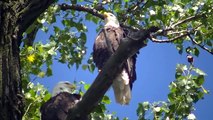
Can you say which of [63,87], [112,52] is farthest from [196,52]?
[63,87]

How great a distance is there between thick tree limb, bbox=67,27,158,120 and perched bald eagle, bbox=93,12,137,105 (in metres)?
1.85

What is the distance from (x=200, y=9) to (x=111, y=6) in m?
1.31

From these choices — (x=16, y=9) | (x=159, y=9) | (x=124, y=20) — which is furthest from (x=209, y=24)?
(x=16, y=9)

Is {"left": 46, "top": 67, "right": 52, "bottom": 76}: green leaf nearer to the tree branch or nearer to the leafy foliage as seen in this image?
the leafy foliage

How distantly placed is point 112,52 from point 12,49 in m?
2.66

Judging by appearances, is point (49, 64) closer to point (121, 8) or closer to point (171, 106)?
point (121, 8)

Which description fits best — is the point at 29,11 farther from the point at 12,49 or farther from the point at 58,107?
the point at 58,107

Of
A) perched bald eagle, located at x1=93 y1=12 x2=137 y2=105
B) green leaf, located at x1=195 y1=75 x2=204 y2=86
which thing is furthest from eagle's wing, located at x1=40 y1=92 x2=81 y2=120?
green leaf, located at x1=195 y1=75 x2=204 y2=86

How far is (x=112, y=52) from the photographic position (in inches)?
174

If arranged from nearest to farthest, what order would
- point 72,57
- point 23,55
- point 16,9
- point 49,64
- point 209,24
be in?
point 16,9, point 23,55, point 209,24, point 49,64, point 72,57

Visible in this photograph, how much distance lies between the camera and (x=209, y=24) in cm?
348

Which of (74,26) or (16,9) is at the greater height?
(74,26)

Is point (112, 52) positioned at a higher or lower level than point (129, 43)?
higher

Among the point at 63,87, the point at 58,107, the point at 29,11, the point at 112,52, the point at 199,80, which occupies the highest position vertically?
the point at 112,52
